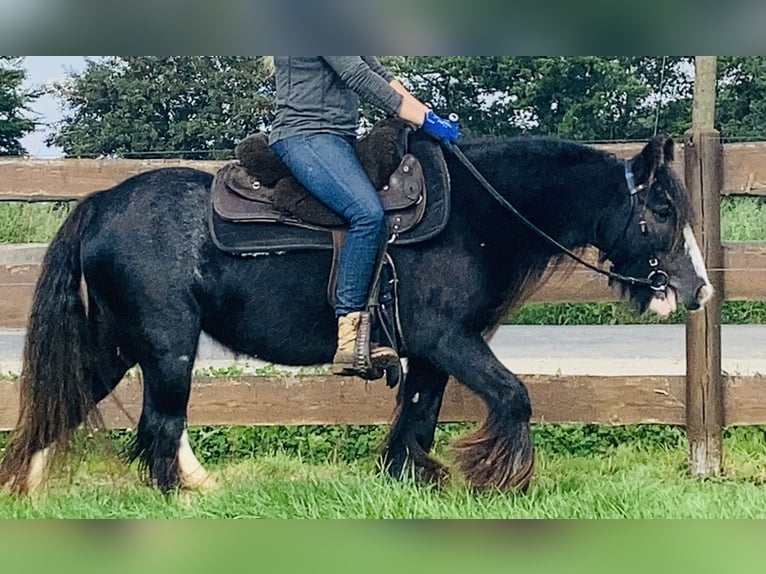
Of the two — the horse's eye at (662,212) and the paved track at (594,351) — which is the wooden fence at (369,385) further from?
the horse's eye at (662,212)

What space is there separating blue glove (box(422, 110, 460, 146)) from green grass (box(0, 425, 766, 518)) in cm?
153

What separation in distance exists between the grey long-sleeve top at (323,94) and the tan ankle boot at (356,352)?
810mm

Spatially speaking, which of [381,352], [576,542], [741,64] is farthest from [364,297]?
[741,64]

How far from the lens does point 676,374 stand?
5754mm

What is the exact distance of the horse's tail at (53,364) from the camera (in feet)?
15.8

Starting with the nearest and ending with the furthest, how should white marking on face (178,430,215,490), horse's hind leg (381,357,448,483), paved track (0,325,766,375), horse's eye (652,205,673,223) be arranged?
horse's eye (652,205,673,223) < white marking on face (178,430,215,490) < horse's hind leg (381,357,448,483) < paved track (0,325,766,375)

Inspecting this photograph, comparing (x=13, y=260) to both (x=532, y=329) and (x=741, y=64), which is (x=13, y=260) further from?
(x=741, y=64)

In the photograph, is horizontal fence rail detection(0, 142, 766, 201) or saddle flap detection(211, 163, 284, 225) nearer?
saddle flap detection(211, 163, 284, 225)

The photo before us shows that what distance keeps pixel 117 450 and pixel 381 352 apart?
1390 millimetres

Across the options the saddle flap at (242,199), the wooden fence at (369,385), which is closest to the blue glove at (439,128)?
the saddle flap at (242,199)

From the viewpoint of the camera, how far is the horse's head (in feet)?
15.5

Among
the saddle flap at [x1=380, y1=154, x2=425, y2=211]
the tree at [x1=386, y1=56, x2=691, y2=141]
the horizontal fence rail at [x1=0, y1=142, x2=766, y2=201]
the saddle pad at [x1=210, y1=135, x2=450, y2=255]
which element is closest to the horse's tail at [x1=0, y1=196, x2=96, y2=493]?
the horizontal fence rail at [x1=0, y1=142, x2=766, y2=201]

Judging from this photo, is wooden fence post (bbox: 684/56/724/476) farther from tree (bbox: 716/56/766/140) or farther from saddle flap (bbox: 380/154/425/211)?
saddle flap (bbox: 380/154/425/211)

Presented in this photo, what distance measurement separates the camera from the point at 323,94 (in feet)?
15.0
